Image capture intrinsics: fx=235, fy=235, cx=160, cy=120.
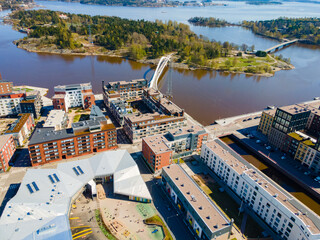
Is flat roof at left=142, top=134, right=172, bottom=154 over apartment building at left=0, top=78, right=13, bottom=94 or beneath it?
beneath

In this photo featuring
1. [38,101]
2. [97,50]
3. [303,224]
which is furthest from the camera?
[97,50]

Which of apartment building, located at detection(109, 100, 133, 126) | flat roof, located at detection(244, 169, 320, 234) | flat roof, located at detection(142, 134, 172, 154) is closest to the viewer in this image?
flat roof, located at detection(244, 169, 320, 234)

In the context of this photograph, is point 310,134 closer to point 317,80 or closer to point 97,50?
point 317,80

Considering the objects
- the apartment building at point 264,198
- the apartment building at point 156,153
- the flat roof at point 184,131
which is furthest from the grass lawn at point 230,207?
the flat roof at point 184,131

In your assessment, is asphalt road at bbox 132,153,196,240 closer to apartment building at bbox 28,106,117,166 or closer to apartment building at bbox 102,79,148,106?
apartment building at bbox 28,106,117,166

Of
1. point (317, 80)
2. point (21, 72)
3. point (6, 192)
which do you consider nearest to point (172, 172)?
point (6, 192)

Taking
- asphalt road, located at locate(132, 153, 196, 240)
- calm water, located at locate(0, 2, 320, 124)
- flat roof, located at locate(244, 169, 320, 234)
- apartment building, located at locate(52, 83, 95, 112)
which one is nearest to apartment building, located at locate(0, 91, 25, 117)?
apartment building, located at locate(52, 83, 95, 112)
